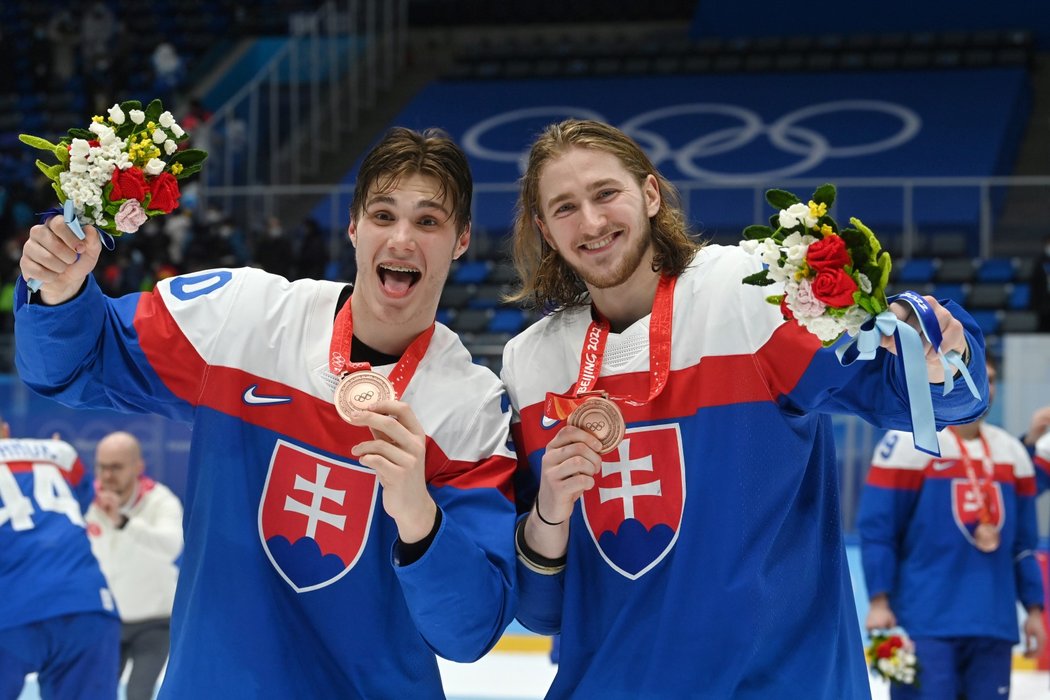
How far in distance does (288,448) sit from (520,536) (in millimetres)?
514

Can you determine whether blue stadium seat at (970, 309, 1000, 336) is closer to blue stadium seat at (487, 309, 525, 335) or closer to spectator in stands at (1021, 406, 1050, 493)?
blue stadium seat at (487, 309, 525, 335)

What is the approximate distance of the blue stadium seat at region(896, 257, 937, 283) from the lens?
13.2 metres

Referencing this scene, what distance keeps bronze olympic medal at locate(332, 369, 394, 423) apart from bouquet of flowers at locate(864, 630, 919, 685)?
11.5 ft

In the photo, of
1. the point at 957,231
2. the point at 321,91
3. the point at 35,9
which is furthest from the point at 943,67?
the point at 35,9

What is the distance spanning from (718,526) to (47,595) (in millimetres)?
3466

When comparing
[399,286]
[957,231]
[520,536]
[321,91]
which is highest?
[321,91]

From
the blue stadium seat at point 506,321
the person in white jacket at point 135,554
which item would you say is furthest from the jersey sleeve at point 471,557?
the blue stadium seat at point 506,321

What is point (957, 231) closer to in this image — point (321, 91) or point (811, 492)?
point (321, 91)

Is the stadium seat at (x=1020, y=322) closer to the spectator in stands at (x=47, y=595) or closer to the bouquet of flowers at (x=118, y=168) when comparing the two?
the spectator in stands at (x=47, y=595)

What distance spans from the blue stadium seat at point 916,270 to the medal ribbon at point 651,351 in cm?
1071

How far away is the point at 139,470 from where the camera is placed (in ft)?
22.5

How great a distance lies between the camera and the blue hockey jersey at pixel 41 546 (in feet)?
17.5

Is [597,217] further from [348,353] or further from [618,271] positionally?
[348,353]

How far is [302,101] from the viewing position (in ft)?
55.2
